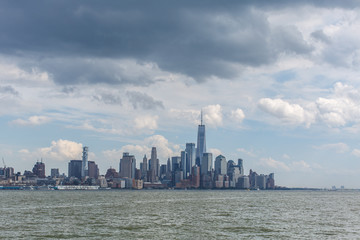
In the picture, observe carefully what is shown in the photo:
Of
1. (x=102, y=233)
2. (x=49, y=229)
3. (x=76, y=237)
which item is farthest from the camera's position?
(x=49, y=229)

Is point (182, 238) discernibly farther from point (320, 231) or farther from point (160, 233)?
point (320, 231)

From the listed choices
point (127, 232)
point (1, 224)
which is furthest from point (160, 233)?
point (1, 224)

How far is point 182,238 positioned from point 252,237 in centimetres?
1251

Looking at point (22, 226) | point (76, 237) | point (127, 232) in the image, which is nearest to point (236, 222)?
point (127, 232)

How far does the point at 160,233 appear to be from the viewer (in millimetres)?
78125

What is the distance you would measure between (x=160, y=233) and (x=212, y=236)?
1015 cm

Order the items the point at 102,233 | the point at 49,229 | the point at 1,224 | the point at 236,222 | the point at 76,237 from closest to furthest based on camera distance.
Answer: the point at 76,237 → the point at 102,233 → the point at 49,229 → the point at 1,224 → the point at 236,222

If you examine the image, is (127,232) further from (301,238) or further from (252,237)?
(301,238)

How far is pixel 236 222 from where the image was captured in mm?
99125

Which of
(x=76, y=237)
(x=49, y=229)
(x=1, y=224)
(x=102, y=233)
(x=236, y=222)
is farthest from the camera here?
(x=236, y=222)

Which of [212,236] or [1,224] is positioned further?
[1,224]

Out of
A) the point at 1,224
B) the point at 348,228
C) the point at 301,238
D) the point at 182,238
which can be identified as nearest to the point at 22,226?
the point at 1,224

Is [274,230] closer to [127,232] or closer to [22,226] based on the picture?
[127,232]

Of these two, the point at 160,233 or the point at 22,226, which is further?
the point at 22,226
